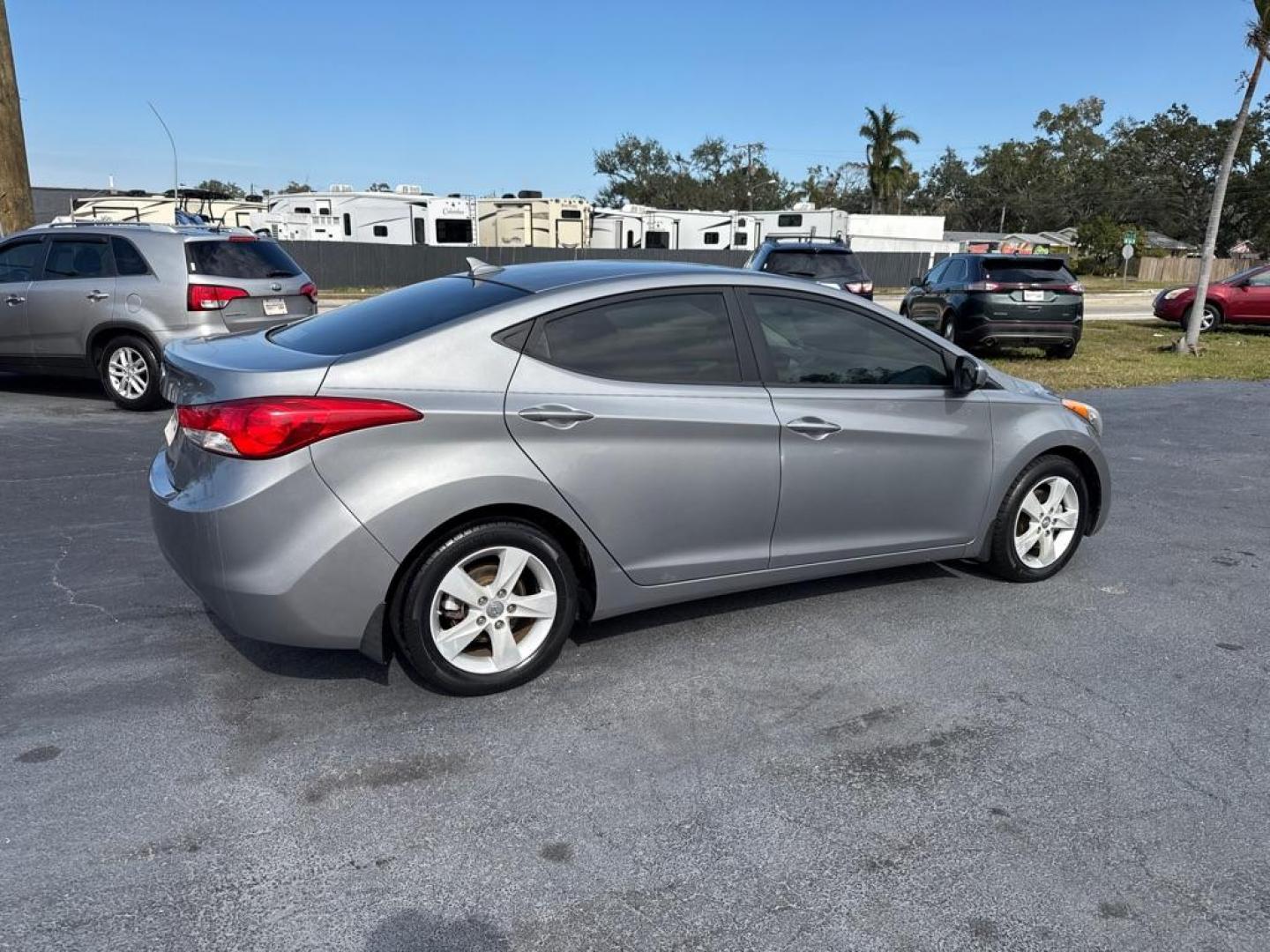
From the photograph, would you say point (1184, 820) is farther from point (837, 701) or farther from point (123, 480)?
point (123, 480)

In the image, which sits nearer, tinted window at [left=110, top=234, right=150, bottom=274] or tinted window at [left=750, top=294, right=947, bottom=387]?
tinted window at [left=750, top=294, right=947, bottom=387]

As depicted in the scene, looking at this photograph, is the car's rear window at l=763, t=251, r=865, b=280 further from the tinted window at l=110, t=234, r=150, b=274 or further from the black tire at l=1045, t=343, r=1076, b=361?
the tinted window at l=110, t=234, r=150, b=274

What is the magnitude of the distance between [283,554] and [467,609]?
67 cm

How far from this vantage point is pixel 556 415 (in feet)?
11.4

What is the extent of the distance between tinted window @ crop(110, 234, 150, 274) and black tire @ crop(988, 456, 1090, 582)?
777 cm

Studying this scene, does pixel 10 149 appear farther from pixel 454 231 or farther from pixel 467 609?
pixel 454 231

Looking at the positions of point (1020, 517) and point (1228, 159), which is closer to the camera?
point (1020, 517)

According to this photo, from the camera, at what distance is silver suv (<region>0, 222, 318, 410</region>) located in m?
8.68

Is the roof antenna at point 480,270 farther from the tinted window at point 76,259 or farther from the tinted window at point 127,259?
the tinted window at point 76,259

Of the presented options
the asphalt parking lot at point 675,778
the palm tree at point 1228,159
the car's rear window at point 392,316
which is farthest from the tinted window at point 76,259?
the palm tree at point 1228,159

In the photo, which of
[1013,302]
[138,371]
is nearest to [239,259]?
[138,371]

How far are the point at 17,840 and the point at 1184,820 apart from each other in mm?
3389

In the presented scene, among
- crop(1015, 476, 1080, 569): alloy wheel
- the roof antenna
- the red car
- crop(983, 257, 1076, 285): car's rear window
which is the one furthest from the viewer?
the red car

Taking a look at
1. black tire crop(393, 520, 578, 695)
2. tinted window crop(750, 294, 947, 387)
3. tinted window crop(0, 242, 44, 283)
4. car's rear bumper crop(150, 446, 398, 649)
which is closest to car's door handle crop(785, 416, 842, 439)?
tinted window crop(750, 294, 947, 387)
